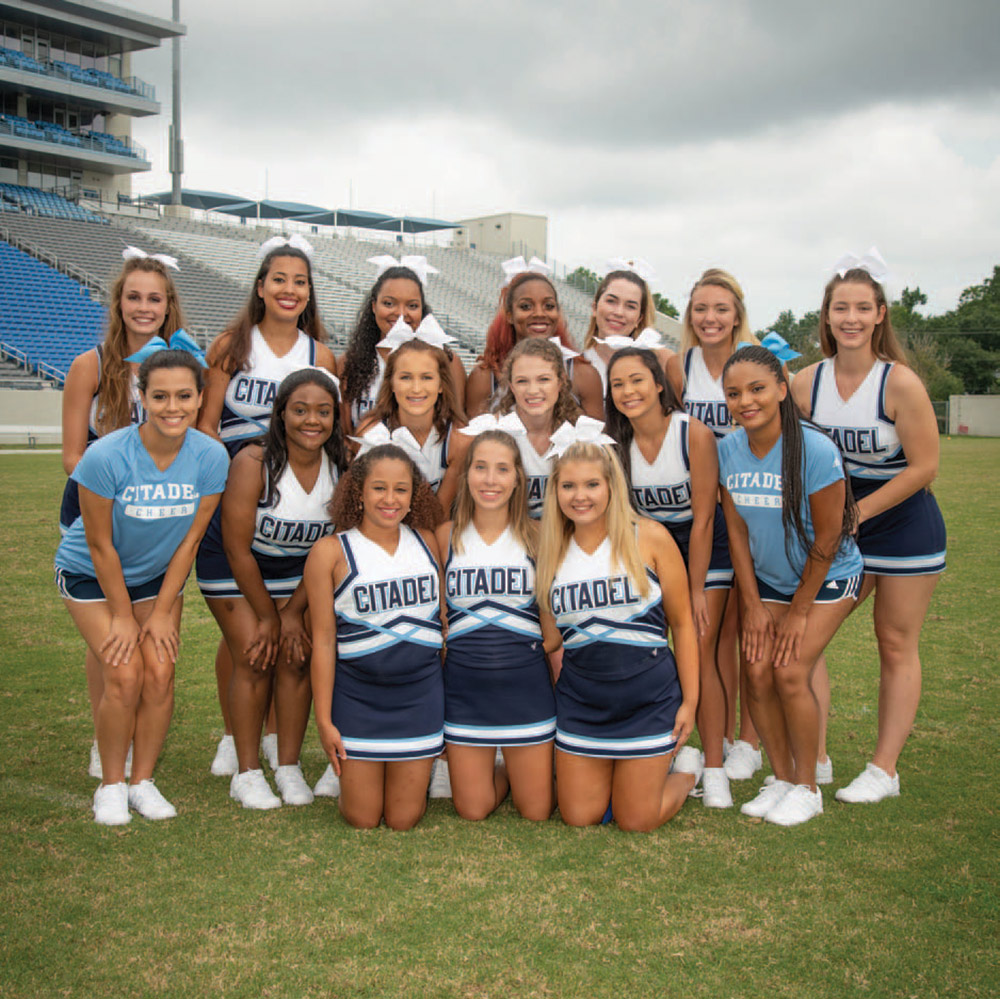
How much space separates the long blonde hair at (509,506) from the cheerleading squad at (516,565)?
0.01m

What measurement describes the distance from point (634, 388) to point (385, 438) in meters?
0.96

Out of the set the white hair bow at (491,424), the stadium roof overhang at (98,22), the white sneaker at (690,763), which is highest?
the stadium roof overhang at (98,22)

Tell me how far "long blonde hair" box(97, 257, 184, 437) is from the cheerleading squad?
1cm

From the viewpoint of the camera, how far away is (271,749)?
13.4 feet

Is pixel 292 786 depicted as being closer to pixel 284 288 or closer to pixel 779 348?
pixel 284 288

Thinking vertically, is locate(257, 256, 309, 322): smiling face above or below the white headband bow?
above

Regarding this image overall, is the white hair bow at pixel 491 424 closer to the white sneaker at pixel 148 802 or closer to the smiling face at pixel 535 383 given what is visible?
the smiling face at pixel 535 383

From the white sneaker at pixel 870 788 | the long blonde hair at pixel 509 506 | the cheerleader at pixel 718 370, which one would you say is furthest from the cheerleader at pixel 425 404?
the white sneaker at pixel 870 788

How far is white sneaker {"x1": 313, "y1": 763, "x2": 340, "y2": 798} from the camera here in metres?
3.76

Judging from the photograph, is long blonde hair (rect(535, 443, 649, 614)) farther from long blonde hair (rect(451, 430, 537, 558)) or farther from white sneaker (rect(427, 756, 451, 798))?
white sneaker (rect(427, 756, 451, 798))

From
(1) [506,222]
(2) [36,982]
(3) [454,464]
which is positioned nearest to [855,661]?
(3) [454,464]

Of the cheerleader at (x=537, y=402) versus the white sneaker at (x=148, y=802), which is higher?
the cheerleader at (x=537, y=402)

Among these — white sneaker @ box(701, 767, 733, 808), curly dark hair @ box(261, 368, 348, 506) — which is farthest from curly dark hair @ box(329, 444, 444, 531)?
white sneaker @ box(701, 767, 733, 808)

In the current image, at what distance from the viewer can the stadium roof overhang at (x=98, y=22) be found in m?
33.3
